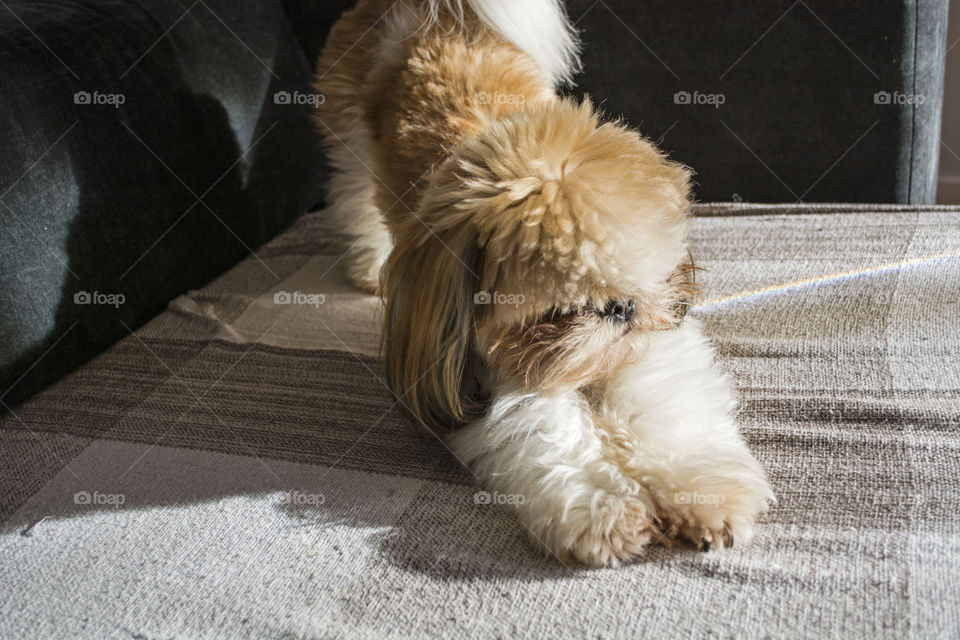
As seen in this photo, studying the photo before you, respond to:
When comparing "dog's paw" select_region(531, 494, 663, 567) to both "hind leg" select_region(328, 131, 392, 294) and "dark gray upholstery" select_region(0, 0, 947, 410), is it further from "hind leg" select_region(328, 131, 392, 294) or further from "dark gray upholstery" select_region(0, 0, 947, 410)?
"dark gray upholstery" select_region(0, 0, 947, 410)

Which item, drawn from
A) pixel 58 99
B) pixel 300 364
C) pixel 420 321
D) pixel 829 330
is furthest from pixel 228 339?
pixel 829 330

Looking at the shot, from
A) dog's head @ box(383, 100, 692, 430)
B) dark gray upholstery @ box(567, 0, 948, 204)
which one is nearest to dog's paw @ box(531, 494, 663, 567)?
dog's head @ box(383, 100, 692, 430)

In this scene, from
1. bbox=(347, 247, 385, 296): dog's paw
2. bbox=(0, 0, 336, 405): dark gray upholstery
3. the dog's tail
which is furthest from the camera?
bbox=(347, 247, 385, 296): dog's paw

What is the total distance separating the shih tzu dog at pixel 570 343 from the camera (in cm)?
112

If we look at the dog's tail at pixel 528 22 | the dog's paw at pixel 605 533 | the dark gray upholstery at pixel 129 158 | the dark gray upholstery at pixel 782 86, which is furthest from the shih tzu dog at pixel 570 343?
the dark gray upholstery at pixel 782 86

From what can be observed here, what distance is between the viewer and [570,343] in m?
1.17

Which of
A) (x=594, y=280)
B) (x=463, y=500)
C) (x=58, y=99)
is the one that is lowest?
(x=463, y=500)

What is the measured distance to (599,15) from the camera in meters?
2.15

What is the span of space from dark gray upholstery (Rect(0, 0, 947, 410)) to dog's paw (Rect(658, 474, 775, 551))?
1.25m

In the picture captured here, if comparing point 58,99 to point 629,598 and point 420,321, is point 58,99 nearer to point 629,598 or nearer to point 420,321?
point 420,321

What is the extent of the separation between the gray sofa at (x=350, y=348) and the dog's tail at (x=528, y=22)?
9.1 inches

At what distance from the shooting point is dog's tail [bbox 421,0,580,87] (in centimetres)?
180

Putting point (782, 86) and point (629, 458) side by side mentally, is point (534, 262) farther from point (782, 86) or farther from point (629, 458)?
point (782, 86)

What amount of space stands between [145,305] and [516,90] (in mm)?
960
